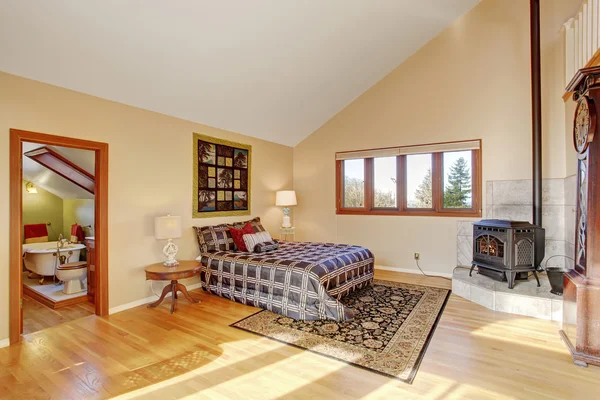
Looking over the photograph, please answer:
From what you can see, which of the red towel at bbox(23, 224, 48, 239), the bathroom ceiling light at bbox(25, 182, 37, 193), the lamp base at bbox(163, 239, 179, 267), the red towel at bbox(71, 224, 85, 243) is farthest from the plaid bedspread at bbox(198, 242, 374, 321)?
the bathroom ceiling light at bbox(25, 182, 37, 193)

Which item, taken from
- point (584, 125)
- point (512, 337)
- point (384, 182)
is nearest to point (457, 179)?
point (384, 182)

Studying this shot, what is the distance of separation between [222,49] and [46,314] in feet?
11.5

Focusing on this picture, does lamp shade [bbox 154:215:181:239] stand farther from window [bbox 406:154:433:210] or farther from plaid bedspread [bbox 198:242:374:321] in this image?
window [bbox 406:154:433:210]

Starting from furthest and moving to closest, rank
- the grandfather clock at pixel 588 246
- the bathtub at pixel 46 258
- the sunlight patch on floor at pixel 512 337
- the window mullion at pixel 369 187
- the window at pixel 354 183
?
the window at pixel 354 183 < the window mullion at pixel 369 187 < the bathtub at pixel 46 258 < the sunlight patch on floor at pixel 512 337 < the grandfather clock at pixel 588 246

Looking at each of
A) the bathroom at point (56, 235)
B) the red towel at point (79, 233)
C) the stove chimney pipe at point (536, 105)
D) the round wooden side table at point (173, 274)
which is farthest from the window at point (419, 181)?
the red towel at point (79, 233)

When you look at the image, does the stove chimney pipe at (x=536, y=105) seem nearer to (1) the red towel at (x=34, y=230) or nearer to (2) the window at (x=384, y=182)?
(2) the window at (x=384, y=182)

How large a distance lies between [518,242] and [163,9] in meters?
4.34

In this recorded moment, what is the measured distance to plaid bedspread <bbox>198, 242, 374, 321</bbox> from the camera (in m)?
3.21

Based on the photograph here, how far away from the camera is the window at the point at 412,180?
481 centimetres

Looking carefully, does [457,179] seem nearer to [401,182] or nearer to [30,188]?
[401,182]

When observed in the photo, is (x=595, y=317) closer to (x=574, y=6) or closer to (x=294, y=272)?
(x=294, y=272)

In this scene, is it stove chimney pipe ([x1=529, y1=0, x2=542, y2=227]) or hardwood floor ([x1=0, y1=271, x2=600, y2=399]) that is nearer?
hardwood floor ([x1=0, y1=271, x2=600, y2=399])

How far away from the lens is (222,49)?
11.4 ft

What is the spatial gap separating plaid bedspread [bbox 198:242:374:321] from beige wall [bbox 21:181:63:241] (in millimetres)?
3631
